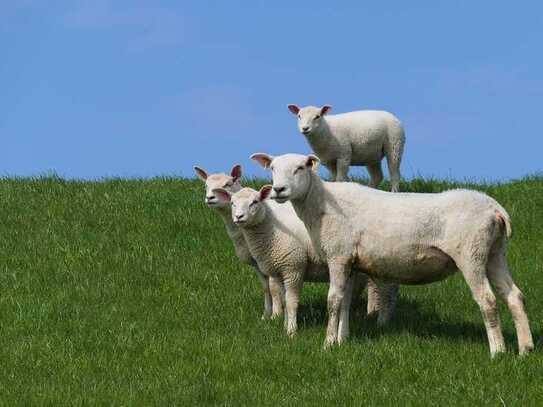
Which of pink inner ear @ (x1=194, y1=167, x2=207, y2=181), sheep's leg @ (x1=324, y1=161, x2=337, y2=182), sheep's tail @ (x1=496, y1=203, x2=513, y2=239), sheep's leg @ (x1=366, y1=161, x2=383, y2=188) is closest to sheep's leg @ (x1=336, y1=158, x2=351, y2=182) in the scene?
sheep's leg @ (x1=324, y1=161, x2=337, y2=182)

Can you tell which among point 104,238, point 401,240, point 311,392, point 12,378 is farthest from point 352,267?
point 104,238

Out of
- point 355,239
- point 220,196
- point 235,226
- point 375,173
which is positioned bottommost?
point 355,239

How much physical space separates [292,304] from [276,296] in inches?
24.9

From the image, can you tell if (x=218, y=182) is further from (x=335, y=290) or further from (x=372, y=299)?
(x=372, y=299)

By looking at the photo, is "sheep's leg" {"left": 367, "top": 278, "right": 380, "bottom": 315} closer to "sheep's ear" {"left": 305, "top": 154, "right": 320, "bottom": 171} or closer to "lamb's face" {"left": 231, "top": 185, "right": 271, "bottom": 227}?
"lamb's face" {"left": 231, "top": 185, "right": 271, "bottom": 227}

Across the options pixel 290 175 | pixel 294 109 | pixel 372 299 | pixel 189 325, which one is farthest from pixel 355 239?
pixel 294 109

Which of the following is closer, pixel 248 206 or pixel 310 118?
pixel 248 206

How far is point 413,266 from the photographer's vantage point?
11398mm

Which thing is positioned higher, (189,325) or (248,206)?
(248,206)

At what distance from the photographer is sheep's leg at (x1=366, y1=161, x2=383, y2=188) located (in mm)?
19078

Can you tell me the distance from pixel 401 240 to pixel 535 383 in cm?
217

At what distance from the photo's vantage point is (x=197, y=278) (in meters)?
15.3

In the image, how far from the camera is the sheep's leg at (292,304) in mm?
12117

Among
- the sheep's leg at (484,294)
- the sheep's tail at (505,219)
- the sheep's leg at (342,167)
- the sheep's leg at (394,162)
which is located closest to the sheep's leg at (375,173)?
the sheep's leg at (394,162)
